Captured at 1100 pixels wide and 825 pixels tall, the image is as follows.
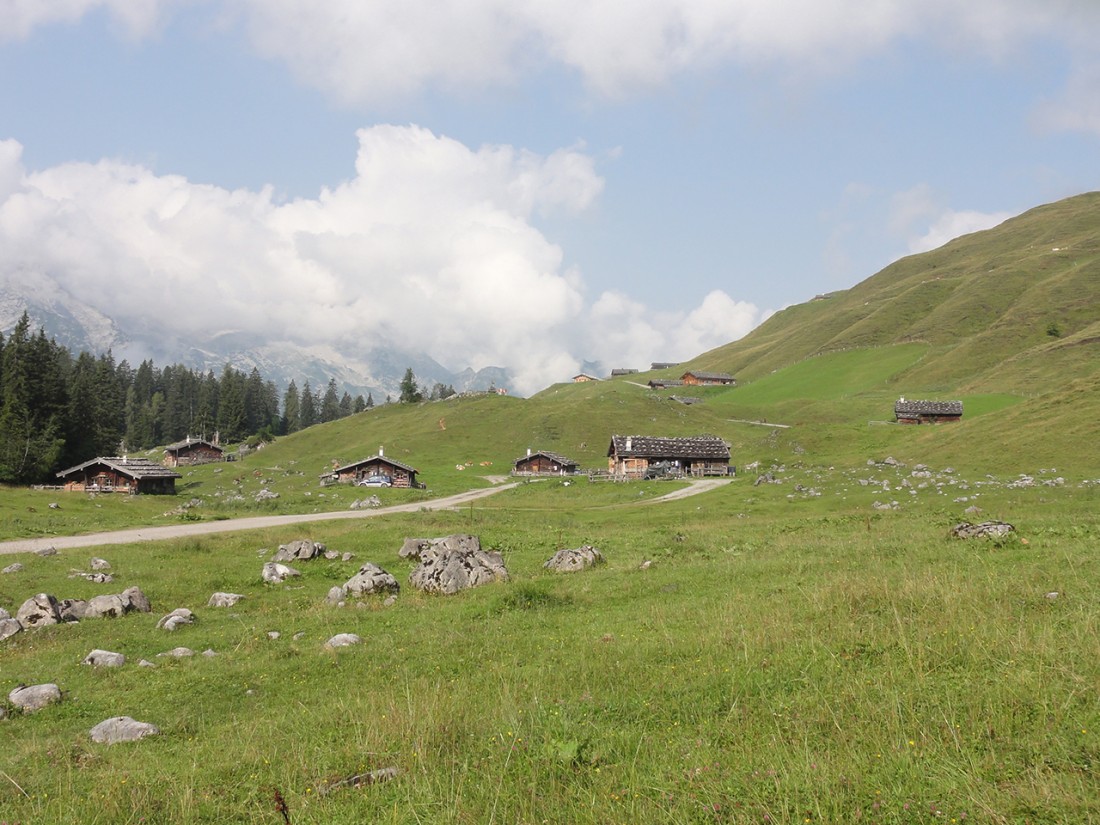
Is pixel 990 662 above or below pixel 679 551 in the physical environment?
above

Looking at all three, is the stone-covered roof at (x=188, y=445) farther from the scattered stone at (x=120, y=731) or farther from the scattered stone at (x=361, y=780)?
the scattered stone at (x=361, y=780)

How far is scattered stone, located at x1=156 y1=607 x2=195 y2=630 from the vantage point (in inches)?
784

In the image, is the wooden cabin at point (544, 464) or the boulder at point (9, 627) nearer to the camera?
the boulder at point (9, 627)

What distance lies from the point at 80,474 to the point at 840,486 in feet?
315

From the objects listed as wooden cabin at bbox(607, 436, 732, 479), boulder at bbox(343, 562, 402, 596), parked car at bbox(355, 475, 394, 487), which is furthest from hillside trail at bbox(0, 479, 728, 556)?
wooden cabin at bbox(607, 436, 732, 479)

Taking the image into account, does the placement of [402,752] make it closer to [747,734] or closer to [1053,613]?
[747,734]

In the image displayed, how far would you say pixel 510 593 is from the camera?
66.6 ft

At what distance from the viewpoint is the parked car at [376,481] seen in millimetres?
98562

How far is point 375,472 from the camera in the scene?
105 meters

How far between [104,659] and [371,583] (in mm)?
9026

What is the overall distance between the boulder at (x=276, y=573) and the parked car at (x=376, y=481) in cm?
6948

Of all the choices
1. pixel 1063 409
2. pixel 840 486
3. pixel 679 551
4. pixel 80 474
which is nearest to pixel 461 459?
pixel 80 474

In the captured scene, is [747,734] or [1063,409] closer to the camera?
[747,734]

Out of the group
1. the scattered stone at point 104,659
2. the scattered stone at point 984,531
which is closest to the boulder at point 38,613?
the scattered stone at point 104,659
